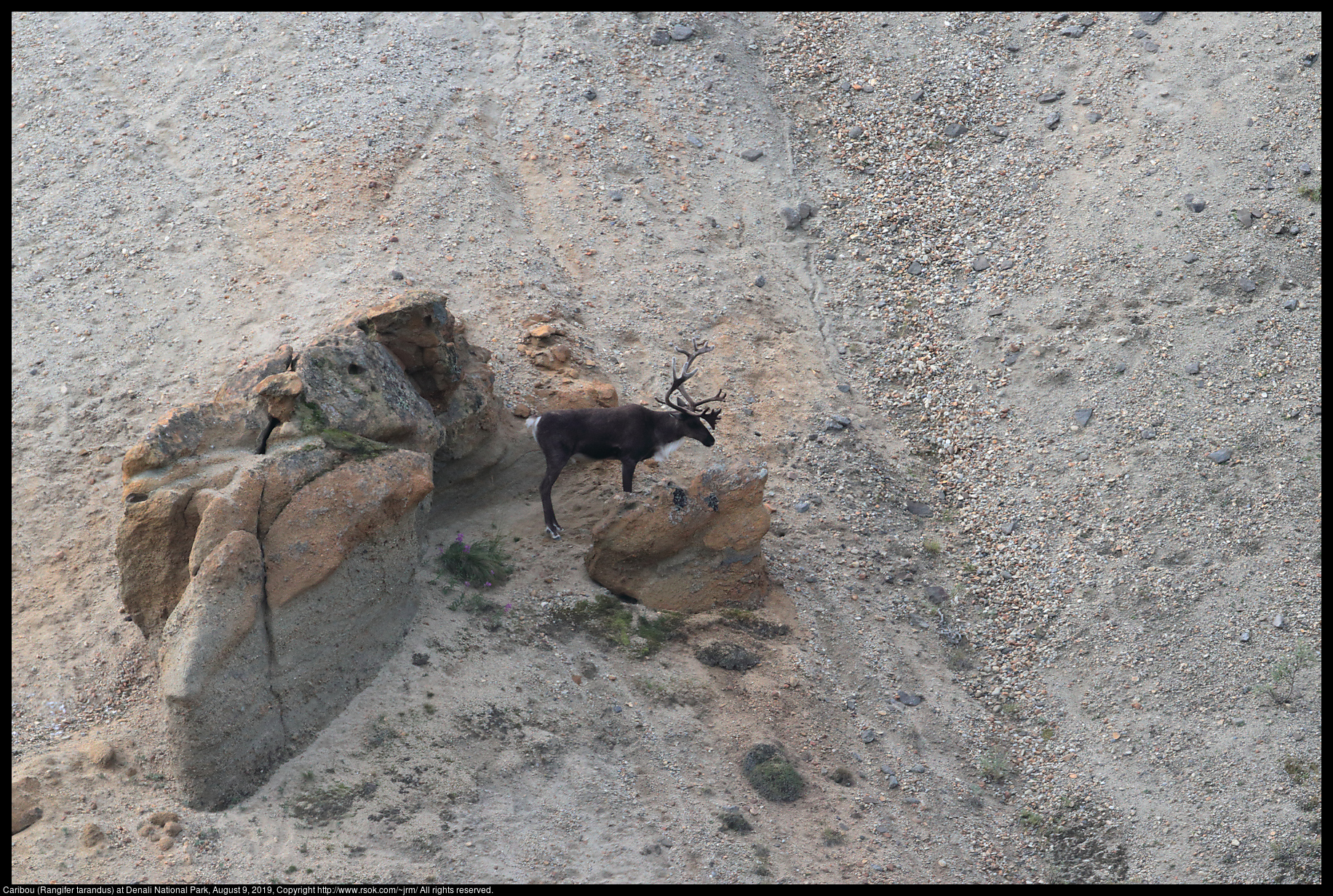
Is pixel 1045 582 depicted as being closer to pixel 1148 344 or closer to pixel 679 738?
pixel 1148 344

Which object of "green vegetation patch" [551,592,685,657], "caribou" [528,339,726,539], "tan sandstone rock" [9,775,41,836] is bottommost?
"green vegetation patch" [551,592,685,657]

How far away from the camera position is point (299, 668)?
8719mm

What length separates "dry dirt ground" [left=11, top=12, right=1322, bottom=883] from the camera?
29.6 ft

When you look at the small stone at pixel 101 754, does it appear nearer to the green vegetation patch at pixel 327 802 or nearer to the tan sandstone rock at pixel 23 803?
the tan sandstone rock at pixel 23 803

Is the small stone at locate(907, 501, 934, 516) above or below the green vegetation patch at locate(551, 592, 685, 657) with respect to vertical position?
below

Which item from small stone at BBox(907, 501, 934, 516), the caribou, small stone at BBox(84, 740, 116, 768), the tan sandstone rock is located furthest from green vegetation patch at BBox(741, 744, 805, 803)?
the tan sandstone rock

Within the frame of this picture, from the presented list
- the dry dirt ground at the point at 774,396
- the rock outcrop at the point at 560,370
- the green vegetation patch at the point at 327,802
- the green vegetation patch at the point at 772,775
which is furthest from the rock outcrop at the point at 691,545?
the green vegetation patch at the point at 327,802

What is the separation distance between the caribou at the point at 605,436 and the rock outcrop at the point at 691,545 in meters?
0.54

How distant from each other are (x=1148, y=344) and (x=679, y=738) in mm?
8475

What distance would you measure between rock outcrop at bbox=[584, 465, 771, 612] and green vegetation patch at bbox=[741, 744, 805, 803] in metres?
2.10

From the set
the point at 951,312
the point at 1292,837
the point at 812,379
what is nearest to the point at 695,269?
the point at 812,379

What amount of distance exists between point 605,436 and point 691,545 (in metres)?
1.56

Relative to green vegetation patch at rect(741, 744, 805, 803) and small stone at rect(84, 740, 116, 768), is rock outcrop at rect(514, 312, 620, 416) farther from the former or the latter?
small stone at rect(84, 740, 116, 768)

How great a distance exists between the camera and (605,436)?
11617 mm
